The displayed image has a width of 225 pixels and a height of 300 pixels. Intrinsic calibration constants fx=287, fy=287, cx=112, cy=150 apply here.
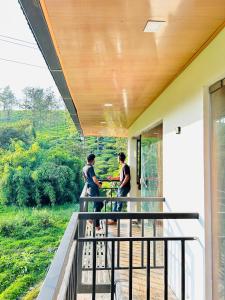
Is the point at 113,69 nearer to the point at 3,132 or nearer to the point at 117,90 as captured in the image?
the point at 117,90

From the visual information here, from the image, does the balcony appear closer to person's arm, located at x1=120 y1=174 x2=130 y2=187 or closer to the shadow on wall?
the shadow on wall

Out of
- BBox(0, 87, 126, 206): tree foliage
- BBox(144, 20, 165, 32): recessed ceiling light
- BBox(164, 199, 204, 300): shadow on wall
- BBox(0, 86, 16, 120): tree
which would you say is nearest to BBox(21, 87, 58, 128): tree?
BBox(0, 87, 126, 206): tree foliage

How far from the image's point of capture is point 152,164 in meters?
5.13

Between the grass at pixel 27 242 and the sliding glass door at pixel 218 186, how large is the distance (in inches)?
526

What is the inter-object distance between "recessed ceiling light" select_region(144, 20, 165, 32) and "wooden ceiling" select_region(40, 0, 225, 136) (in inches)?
1.2

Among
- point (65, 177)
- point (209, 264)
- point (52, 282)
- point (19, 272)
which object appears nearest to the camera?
point (52, 282)

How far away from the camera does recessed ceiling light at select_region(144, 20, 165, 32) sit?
6.17 feet

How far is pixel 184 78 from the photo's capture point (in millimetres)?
2938

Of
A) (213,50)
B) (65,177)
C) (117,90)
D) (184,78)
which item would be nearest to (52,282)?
(213,50)

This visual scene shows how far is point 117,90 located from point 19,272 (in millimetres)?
14289

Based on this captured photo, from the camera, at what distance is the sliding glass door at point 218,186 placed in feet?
7.26

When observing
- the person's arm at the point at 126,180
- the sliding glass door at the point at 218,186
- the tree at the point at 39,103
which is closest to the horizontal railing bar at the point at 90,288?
the sliding glass door at the point at 218,186

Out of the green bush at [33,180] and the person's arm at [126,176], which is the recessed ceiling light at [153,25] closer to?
the person's arm at [126,176]

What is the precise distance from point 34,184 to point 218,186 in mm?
15928
